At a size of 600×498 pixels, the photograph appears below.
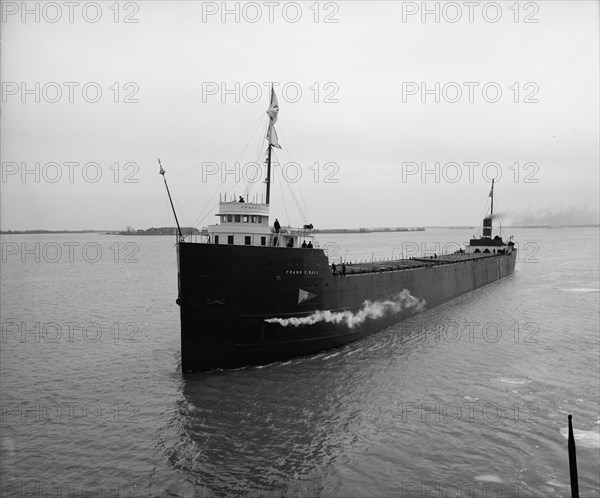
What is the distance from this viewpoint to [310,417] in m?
17.6

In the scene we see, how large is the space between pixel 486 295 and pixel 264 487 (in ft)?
146

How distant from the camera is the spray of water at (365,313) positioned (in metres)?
24.1

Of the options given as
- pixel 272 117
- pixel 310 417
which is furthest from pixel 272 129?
pixel 310 417

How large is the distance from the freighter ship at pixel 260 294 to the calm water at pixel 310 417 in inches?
43.1

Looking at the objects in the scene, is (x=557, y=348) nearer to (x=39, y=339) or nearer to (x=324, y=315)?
(x=324, y=315)

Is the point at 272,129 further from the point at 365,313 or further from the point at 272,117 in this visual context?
the point at 365,313

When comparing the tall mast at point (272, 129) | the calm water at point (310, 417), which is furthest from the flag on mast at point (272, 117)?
the calm water at point (310, 417)

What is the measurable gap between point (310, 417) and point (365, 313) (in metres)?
12.6

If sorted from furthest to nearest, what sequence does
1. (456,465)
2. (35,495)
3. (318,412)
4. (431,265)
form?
1. (431,265)
2. (318,412)
3. (456,465)
4. (35,495)

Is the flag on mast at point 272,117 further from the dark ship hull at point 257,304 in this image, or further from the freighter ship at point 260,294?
the dark ship hull at point 257,304

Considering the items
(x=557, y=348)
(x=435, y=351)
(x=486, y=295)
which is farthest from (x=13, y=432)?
(x=486, y=295)

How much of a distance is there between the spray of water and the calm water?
156cm

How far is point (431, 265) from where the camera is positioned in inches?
1694

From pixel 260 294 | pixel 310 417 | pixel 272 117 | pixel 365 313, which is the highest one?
pixel 272 117
